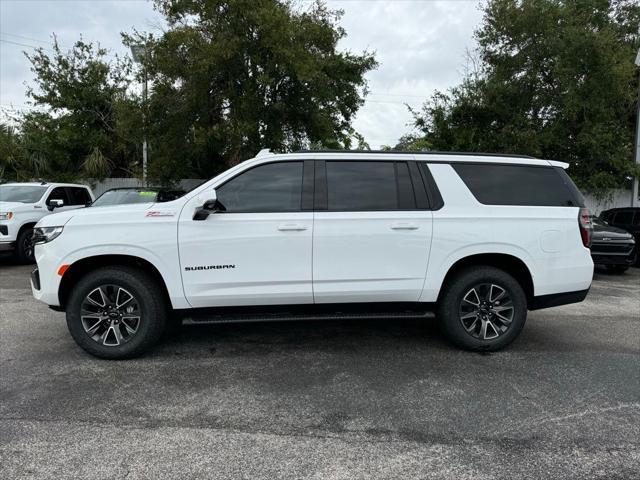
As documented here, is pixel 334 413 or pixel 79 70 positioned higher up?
pixel 79 70

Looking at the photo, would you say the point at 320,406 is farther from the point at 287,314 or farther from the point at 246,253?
the point at 246,253

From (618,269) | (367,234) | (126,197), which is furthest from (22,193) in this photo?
(618,269)

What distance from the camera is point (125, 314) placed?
4383 millimetres

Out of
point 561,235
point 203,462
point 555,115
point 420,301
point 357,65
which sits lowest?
point 203,462

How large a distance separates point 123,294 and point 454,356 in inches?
124

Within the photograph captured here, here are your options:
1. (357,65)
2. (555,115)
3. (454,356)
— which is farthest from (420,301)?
(555,115)

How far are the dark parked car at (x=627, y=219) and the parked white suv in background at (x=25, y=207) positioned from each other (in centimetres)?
1348

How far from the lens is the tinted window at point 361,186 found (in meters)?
4.52

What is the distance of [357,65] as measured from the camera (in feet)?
52.9

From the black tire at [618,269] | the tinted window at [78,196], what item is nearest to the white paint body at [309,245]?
the black tire at [618,269]

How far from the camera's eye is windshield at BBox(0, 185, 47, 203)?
1055 centimetres

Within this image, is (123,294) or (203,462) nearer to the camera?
(203,462)

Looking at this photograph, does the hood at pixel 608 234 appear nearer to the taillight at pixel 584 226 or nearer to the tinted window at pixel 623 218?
the tinted window at pixel 623 218

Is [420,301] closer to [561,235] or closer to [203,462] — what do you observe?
[561,235]
